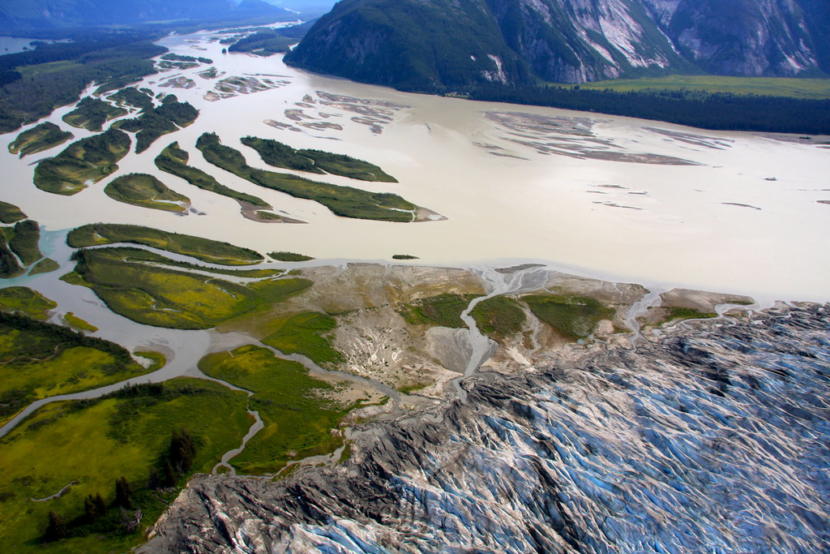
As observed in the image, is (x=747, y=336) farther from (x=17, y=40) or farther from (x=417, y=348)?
(x=17, y=40)

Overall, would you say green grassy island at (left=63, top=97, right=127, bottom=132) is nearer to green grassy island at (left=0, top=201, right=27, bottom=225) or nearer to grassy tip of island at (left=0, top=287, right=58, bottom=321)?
green grassy island at (left=0, top=201, right=27, bottom=225)

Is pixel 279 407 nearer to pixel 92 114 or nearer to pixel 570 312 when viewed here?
pixel 570 312

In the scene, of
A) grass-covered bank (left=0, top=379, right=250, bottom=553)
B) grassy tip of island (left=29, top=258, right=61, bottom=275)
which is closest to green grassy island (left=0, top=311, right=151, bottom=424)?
grass-covered bank (left=0, top=379, right=250, bottom=553)

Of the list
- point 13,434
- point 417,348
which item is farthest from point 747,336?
point 13,434

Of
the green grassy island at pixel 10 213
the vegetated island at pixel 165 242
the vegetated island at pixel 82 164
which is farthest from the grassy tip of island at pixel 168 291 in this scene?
the vegetated island at pixel 82 164

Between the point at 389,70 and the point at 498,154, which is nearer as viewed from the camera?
the point at 498,154

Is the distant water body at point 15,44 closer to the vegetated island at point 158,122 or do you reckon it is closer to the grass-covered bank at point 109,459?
the vegetated island at point 158,122
